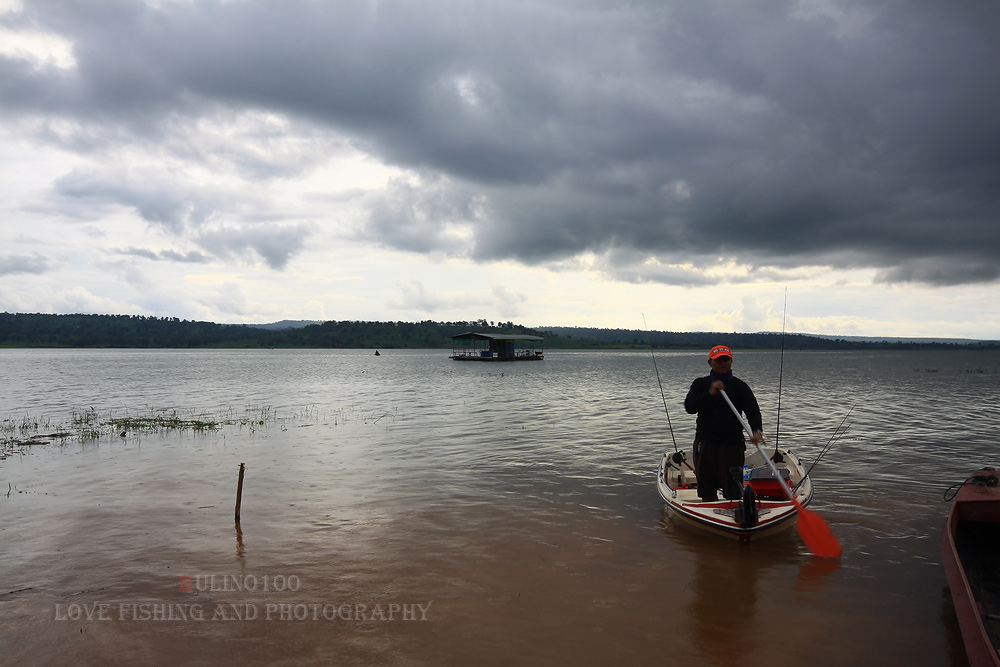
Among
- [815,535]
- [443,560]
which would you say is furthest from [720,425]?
[443,560]

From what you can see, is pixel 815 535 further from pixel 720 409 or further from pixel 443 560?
pixel 443 560

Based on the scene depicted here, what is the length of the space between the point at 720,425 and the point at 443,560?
4866mm

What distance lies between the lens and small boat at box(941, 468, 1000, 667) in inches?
220

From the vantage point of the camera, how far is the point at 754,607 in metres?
7.42

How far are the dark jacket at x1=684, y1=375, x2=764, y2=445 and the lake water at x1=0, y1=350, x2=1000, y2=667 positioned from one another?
193 centimetres

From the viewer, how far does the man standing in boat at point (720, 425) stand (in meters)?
8.62

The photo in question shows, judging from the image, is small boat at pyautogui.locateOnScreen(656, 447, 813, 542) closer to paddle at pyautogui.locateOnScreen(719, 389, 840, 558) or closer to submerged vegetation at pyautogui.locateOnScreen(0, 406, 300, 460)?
paddle at pyautogui.locateOnScreen(719, 389, 840, 558)

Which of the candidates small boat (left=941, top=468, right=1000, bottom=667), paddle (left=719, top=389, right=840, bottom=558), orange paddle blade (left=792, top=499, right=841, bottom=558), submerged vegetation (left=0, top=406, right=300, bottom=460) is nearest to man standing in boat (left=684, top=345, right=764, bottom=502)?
paddle (left=719, top=389, right=840, bottom=558)

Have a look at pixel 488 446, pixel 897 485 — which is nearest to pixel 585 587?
pixel 897 485

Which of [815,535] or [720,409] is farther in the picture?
[720,409]

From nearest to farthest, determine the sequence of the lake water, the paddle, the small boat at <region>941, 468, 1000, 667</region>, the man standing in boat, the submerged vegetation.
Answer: the small boat at <region>941, 468, 1000, 667</region> < the lake water < the man standing in boat < the paddle < the submerged vegetation

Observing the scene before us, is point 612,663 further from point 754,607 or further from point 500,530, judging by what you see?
point 500,530

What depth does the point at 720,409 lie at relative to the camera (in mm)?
8922

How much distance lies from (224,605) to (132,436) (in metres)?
16.4
